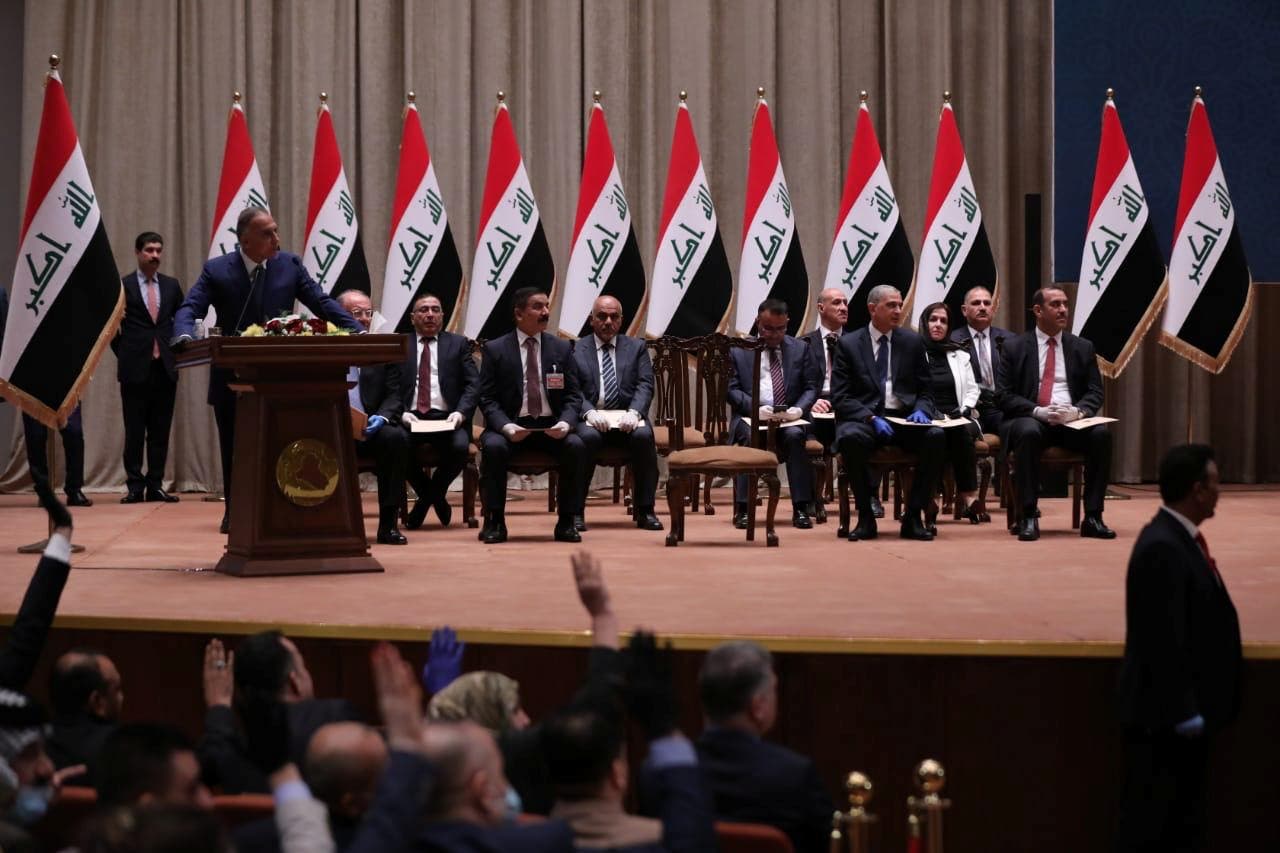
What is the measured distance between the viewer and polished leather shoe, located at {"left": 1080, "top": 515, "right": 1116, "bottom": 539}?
7383 mm

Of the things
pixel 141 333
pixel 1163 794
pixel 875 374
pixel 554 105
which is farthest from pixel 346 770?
pixel 554 105

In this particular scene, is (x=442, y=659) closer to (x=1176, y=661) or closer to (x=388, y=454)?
(x=1176, y=661)

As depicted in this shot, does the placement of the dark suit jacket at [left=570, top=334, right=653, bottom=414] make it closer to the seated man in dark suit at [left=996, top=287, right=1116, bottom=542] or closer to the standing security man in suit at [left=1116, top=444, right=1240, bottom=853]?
the seated man in dark suit at [left=996, top=287, right=1116, bottom=542]

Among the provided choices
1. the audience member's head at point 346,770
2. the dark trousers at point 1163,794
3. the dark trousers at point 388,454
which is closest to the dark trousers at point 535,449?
the dark trousers at point 388,454

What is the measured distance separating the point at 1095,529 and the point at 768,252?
2.96m

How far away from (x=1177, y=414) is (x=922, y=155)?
244 cm

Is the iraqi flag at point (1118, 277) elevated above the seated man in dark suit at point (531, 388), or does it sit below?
above

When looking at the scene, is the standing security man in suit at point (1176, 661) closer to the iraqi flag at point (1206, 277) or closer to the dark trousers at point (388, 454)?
the dark trousers at point (388, 454)

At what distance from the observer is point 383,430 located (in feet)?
24.8

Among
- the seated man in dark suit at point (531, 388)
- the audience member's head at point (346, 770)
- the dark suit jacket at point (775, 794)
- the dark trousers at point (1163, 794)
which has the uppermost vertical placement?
the seated man in dark suit at point (531, 388)

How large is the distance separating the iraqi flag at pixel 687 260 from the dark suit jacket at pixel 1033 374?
217 cm

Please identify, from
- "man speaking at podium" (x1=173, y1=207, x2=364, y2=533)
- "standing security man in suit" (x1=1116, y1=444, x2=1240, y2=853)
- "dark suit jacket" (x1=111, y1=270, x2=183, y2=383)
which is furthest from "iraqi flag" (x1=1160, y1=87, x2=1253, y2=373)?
"standing security man in suit" (x1=1116, y1=444, x2=1240, y2=853)

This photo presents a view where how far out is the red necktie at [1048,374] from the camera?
774 cm

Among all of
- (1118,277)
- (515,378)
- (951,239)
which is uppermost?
(951,239)
